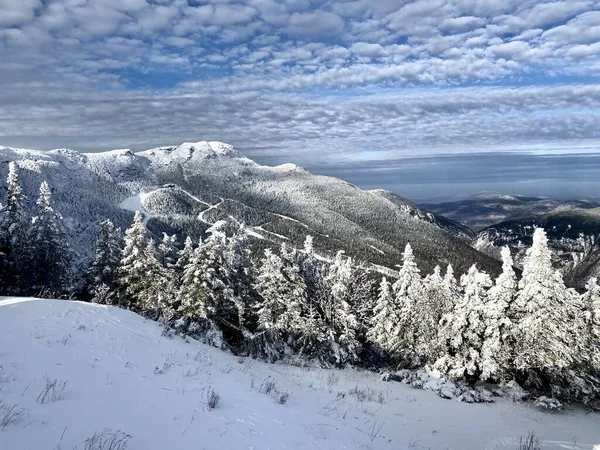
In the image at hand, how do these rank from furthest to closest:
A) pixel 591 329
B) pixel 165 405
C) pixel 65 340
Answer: pixel 591 329 < pixel 65 340 < pixel 165 405

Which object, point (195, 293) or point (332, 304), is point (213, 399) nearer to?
point (195, 293)

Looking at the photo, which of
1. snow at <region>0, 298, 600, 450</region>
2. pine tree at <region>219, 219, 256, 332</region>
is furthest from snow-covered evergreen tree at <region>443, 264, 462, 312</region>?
pine tree at <region>219, 219, 256, 332</region>

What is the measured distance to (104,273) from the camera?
108 feet

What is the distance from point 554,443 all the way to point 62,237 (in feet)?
118

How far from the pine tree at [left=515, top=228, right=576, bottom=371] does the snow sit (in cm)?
644

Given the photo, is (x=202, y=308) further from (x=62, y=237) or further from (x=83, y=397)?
(x=83, y=397)

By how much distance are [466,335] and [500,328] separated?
195 cm

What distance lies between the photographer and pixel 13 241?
30.3 m

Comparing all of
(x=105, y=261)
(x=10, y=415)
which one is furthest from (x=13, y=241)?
(x=10, y=415)

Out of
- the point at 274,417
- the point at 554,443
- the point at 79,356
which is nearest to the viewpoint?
the point at 274,417

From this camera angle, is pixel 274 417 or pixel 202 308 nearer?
pixel 274 417

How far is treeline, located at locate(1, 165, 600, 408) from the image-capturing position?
2200 centimetres

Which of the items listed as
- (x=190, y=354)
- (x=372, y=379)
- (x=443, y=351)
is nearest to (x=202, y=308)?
(x=372, y=379)

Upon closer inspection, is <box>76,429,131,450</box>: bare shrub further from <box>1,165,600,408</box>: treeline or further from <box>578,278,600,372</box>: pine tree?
<box>578,278,600,372</box>: pine tree
